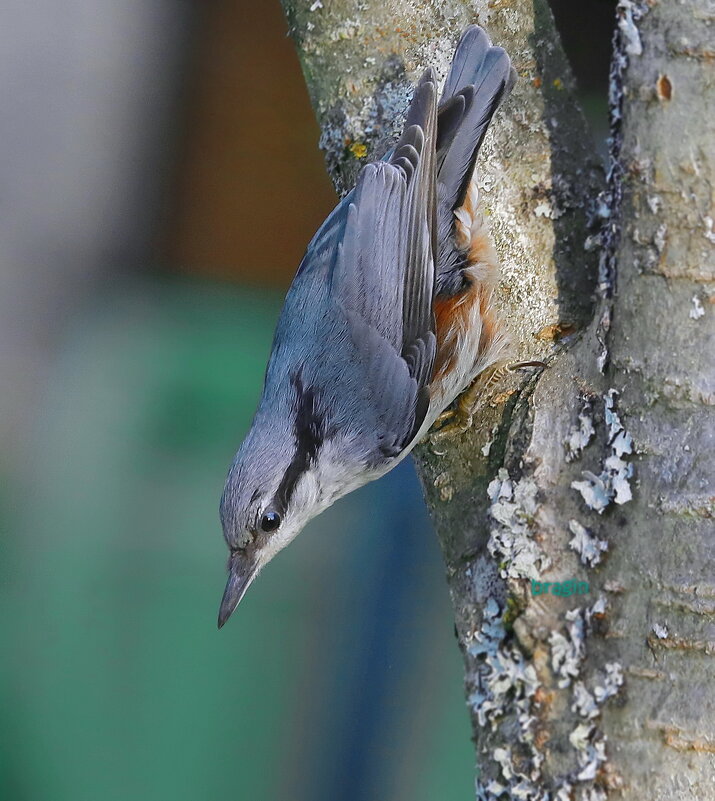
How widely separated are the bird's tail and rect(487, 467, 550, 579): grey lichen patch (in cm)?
90

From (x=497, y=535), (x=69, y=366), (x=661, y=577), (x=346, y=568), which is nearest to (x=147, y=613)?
(x=346, y=568)

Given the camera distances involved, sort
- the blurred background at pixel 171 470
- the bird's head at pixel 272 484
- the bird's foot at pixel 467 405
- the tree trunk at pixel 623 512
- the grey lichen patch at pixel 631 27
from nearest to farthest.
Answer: the tree trunk at pixel 623 512, the grey lichen patch at pixel 631 27, the bird's foot at pixel 467 405, the bird's head at pixel 272 484, the blurred background at pixel 171 470

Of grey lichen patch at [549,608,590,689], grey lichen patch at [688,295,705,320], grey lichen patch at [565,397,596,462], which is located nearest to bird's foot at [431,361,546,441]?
grey lichen patch at [565,397,596,462]

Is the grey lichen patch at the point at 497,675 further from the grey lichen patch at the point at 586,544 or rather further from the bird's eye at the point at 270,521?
the bird's eye at the point at 270,521

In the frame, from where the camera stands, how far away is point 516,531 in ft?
5.21

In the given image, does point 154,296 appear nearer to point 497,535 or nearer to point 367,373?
point 367,373

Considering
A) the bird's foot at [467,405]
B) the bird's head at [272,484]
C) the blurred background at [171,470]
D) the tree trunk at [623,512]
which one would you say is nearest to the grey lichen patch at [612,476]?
the tree trunk at [623,512]

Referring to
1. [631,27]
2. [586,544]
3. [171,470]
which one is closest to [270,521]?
[586,544]

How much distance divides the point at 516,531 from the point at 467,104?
3.57ft

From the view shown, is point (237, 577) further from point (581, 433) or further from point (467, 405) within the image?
point (581, 433)

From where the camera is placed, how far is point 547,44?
2.09m

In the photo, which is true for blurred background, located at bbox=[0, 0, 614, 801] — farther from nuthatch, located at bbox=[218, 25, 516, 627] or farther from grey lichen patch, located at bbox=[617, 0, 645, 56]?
grey lichen patch, located at bbox=[617, 0, 645, 56]

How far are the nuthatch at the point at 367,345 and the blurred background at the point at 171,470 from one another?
160 centimetres

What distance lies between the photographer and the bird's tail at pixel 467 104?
79.6 inches
